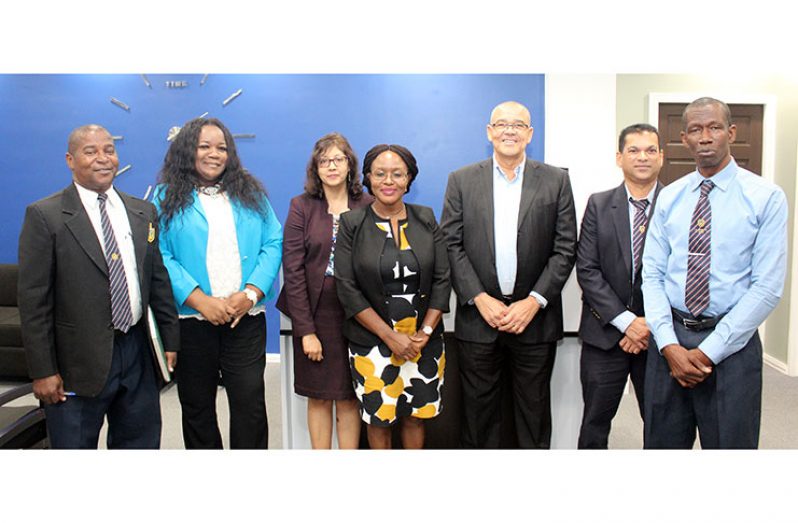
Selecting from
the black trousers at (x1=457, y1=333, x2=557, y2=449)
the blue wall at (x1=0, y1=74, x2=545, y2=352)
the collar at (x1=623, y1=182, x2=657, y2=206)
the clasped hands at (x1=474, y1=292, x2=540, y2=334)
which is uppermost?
the blue wall at (x1=0, y1=74, x2=545, y2=352)

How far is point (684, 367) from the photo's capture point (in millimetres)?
2002

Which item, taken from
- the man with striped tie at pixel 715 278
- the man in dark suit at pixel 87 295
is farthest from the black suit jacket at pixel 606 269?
the man in dark suit at pixel 87 295

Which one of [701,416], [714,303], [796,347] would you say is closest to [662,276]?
[714,303]

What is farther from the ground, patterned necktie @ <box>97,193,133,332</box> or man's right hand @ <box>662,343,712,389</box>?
patterned necktie @ <box>97,193,133,332</box>

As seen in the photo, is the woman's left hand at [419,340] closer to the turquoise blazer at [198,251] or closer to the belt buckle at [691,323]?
the turquoise blazer at [198,251]

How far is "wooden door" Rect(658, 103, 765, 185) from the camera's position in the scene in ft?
17.5

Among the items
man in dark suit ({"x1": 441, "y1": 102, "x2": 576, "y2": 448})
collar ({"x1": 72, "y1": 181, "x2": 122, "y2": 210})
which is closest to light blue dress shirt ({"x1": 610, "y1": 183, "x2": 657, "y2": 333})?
man in dark suit ({"x1": 441, "y1": 102, "x2": 576, "y2": 448})

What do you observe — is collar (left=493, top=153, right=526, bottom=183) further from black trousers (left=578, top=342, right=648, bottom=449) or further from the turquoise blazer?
the turquoise blazer

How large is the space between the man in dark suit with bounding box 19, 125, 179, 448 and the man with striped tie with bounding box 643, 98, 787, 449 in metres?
1.83

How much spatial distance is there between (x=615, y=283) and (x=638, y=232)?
231 mm

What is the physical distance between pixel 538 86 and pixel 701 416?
3650 millimetres

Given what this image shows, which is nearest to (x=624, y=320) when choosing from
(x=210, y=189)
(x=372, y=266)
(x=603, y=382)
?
(x=603, y=382)

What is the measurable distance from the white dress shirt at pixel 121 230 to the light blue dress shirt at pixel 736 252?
6.08 feet
